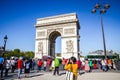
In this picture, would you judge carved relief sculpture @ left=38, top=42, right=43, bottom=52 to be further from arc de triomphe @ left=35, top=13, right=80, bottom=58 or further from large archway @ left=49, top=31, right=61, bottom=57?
large archway @ left=49, top=31, right=61, bottom=57

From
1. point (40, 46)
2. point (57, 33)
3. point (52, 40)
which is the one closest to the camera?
point (40, 46)

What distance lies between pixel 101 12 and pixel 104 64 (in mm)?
6323

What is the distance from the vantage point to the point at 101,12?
1744cm

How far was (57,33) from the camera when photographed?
34969mm

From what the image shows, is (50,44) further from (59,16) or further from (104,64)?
(104,64)

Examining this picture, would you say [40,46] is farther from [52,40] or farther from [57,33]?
[57,33]

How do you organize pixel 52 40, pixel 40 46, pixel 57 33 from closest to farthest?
pixel 40 46
pixel 57 33
pixel 52 40

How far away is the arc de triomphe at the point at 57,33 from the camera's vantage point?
30.8m

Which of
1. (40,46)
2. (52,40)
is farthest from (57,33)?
(40,46)

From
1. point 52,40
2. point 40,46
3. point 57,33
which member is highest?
point 57,33

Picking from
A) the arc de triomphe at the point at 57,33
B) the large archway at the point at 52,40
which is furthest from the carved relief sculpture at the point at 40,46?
the large archway at the point at 52,40

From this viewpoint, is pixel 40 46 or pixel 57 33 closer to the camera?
pixel 40 46

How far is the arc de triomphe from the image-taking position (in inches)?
1214

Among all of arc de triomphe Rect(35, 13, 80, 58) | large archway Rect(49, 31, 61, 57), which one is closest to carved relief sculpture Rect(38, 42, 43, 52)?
arc de triomphe Rect(35, 13, 80, 58)
